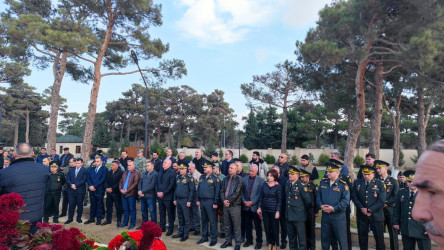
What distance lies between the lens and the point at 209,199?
22.0ft

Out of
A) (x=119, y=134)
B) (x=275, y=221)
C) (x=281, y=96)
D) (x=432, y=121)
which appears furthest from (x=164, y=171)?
(x=119, y=134)

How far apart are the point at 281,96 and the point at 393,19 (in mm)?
15629

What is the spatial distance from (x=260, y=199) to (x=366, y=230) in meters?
2.06

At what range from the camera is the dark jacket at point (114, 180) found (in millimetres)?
8109

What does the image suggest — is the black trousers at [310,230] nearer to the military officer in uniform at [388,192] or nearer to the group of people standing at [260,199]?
the group of people standing at [260,199]

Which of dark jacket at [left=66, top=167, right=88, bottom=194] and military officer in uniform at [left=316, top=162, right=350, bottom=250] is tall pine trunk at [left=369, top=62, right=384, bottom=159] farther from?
dark jacket at [left=66, top=167, right=88, bottom=194]

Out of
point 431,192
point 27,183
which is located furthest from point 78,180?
point 431,192

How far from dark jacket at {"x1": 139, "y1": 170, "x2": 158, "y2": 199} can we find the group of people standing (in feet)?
0.08

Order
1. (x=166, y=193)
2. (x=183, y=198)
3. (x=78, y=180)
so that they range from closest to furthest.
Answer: (x=183, y=198) < (x=166, y=193) < (x=78, y=180)

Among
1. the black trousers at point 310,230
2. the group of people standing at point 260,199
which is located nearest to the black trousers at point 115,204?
the group of people standing at point 260,199

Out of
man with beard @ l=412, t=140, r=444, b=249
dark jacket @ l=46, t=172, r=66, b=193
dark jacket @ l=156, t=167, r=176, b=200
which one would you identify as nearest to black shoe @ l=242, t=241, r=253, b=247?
dark jacket @ l=156, t=167, r=176, b=200

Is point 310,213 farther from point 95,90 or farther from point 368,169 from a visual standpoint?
point 95,90

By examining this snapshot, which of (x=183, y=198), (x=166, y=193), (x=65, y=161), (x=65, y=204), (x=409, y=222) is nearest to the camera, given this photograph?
(x=409, y=222)

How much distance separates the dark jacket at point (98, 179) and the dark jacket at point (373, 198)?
6508mm
